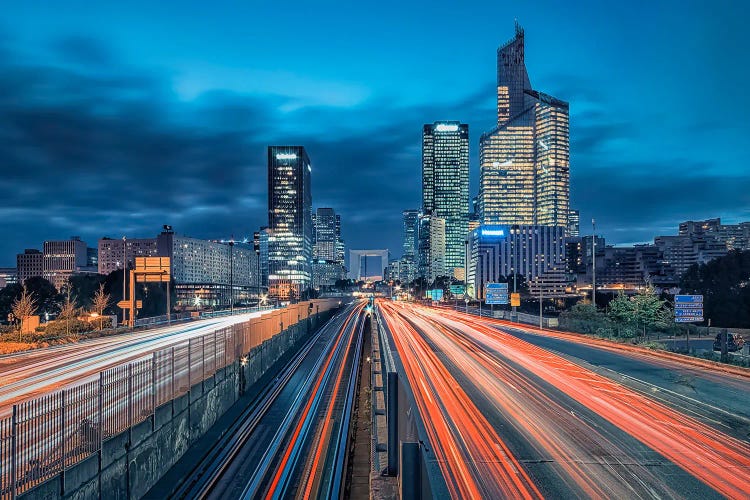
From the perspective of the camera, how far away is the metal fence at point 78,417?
988 cm

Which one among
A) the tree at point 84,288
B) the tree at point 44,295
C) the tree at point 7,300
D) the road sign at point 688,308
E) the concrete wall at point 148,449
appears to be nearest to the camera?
the concrete wall at point 148,449

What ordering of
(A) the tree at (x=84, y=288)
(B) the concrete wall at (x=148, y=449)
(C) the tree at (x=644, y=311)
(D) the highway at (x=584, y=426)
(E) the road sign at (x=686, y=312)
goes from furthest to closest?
(A) the tree at (x=84, y=288) < (C) the tree at (x=644, y=311) < (E) the road sign at (x=686, y=312) < (D) the highway at (x=584, y=426) < (B) the concrete wall at (x=148, y=449)

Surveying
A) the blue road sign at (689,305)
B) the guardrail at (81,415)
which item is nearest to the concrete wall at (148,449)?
the guardrail at (81,415)

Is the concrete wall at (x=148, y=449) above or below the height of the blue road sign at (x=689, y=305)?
below

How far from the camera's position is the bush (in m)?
43.5

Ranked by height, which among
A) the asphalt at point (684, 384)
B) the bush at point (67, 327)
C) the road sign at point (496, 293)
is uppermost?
the road sign at point (496, 293)

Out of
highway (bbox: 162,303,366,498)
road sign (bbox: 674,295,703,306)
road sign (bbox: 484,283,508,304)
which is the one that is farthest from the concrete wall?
road sign (bbox: 484,283,508,304)

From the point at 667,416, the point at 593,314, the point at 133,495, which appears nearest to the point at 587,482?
the point at 667,416

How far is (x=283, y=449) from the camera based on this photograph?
787 inches

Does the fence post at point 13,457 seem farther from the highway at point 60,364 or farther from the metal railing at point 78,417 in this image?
the highway at point 60,364

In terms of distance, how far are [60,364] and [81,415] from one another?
1817 centimetres

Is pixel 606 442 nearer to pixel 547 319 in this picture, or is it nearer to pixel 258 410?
pixel 258 410

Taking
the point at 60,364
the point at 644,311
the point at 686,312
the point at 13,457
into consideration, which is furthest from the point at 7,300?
the point at 13,457

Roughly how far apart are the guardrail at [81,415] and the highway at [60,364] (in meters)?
1.44
